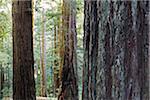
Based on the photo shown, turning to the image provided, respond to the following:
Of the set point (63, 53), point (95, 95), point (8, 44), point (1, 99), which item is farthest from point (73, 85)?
point (8, 44)

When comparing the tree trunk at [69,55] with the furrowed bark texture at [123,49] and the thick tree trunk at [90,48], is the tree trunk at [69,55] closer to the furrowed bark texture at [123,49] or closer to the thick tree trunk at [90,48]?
the thick tree trunk at [90,48]

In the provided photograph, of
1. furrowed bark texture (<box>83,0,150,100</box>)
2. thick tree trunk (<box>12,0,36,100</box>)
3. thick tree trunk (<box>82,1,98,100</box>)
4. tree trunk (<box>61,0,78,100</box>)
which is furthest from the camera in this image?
tree trunk (<box>61,0,78,100</box>)

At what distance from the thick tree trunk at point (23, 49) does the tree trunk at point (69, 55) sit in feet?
9.70

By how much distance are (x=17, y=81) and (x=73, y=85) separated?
3097 mm

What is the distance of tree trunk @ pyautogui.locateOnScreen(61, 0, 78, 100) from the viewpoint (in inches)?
409

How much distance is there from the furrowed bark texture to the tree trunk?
8.66 m

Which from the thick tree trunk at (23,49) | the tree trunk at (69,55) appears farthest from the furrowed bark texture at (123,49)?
the tree trunk at (69,55)

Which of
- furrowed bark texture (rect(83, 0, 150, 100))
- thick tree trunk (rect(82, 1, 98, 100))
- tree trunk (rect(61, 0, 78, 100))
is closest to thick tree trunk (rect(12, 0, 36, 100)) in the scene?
tree trunk (rect(61, 0, 78, 100))

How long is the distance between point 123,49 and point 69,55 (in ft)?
30.1

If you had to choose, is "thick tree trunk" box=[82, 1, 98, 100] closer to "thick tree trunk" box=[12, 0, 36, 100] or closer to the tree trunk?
"thick tree trunk" box=[12, 0, 36, 100]

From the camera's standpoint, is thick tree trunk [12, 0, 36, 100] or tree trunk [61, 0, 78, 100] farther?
tree trunk [61, 0, 78, 100]

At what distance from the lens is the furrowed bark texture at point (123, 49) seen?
169 cm

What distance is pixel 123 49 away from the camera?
5.54ft

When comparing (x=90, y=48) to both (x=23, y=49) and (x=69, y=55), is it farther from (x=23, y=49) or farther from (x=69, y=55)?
(x=69, y=55)
